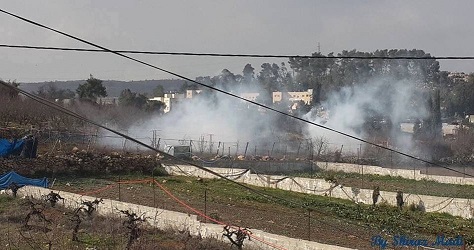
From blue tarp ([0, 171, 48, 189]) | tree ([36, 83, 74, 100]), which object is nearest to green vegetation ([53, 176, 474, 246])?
blue tarp ([0, 171, 48, 189])

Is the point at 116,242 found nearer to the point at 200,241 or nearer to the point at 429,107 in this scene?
the point at 200,241

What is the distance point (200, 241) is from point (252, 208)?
807 cm

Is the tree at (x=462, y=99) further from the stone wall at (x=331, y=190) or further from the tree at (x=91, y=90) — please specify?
the stone wall at (x=331, y=190)

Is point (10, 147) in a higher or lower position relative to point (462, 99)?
lower

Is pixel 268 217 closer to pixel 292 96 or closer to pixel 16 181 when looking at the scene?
pixel 16 181

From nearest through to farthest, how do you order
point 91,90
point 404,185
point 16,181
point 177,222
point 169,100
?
point 177,222 < point 16,181 < point 404,185 < point 91,90 < point 169,100

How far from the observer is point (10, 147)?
26516 millimetres

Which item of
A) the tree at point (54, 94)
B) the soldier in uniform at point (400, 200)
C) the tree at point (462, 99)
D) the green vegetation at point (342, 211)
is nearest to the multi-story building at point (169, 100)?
the tree at point (54, 94)

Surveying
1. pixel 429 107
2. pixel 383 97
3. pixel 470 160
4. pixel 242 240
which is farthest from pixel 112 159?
pixel 383 97

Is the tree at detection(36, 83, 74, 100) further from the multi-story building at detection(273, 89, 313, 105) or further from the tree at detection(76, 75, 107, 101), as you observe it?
the multi-story building at detection(273, 89, 313, 105)

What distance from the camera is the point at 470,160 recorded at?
49.5m

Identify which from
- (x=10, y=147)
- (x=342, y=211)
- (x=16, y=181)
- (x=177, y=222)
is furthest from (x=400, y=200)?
(x=10, y=147)

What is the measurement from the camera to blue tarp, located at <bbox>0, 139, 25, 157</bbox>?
26.3 m

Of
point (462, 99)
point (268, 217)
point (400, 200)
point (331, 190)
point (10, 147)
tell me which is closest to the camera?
point (268, 217)
